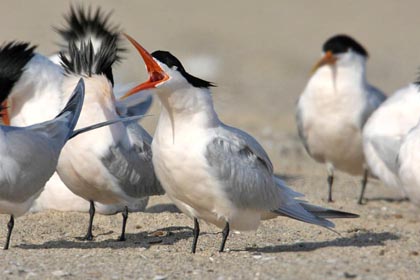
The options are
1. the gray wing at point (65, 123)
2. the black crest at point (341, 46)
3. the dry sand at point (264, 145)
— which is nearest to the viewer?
the dry sand at point (264, 145)

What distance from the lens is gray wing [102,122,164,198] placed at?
647 cm

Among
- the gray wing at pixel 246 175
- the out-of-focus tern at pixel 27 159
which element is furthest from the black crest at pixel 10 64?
the gray wing at pixel 246 175

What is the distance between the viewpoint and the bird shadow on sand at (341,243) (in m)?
5.94

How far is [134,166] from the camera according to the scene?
656 cm

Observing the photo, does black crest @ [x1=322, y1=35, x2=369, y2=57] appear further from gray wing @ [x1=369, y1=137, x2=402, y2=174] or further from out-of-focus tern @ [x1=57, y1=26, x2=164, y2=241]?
out-of-focus tern @ [x1=57, y1=26, x2=164, y2=241]

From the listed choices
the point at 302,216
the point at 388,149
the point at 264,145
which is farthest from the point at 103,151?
the point at 264,145

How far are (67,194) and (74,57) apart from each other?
3.70 feet

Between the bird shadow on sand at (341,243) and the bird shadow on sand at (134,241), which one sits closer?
the bird shadow on sand at (341,243)

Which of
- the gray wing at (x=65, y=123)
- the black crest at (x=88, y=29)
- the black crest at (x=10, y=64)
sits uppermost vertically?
the black crest at (x=88, y=29)

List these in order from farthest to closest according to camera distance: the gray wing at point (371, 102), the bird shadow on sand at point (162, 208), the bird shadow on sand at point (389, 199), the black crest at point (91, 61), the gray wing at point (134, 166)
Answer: the gray wing at point (371, 102) < the bird shadow on sand at point (389, 199) < the bird shadow on sand at point (162, 208) < the black crest at point (91, 61) < the gray wing at point (134, 166)

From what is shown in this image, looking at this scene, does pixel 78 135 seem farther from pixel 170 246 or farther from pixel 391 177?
pixel 391 177

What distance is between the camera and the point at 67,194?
7426 millimetres

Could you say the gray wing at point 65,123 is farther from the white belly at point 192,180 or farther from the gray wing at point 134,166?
the white belly at point 192,180

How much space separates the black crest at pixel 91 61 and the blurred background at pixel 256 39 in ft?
13.4
